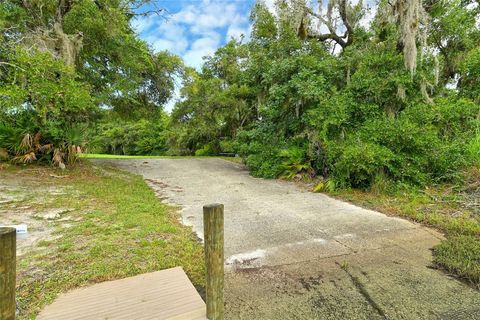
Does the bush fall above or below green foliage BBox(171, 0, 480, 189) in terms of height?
below

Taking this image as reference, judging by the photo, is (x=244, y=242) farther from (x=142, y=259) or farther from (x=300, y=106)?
(x=300, y=106)

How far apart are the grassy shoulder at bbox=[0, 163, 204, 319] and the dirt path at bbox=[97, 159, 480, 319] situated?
0.39 m

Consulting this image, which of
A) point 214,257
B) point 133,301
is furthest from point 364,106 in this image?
point 133,301

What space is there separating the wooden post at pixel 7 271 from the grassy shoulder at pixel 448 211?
3.11 metres

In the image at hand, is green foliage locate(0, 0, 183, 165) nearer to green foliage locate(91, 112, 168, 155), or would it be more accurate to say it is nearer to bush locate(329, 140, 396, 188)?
bush locate(329, 140, 396, 188)

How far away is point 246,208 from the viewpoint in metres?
4.32

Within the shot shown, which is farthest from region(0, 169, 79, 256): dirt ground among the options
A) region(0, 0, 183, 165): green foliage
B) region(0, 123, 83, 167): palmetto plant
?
region(0, 0, 183, 165): green foliage

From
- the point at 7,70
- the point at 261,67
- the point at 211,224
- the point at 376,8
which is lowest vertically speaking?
the point at 211,224

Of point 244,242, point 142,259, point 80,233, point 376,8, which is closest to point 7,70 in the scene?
point 80,233

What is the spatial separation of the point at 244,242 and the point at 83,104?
4.83m

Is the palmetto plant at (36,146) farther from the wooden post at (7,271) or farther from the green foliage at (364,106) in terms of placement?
the wooden post at (7,271)

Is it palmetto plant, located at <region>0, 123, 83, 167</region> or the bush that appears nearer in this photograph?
the bush

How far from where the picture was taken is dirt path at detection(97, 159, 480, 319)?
6.14ft

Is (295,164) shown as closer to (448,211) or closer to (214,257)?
(448,211)
